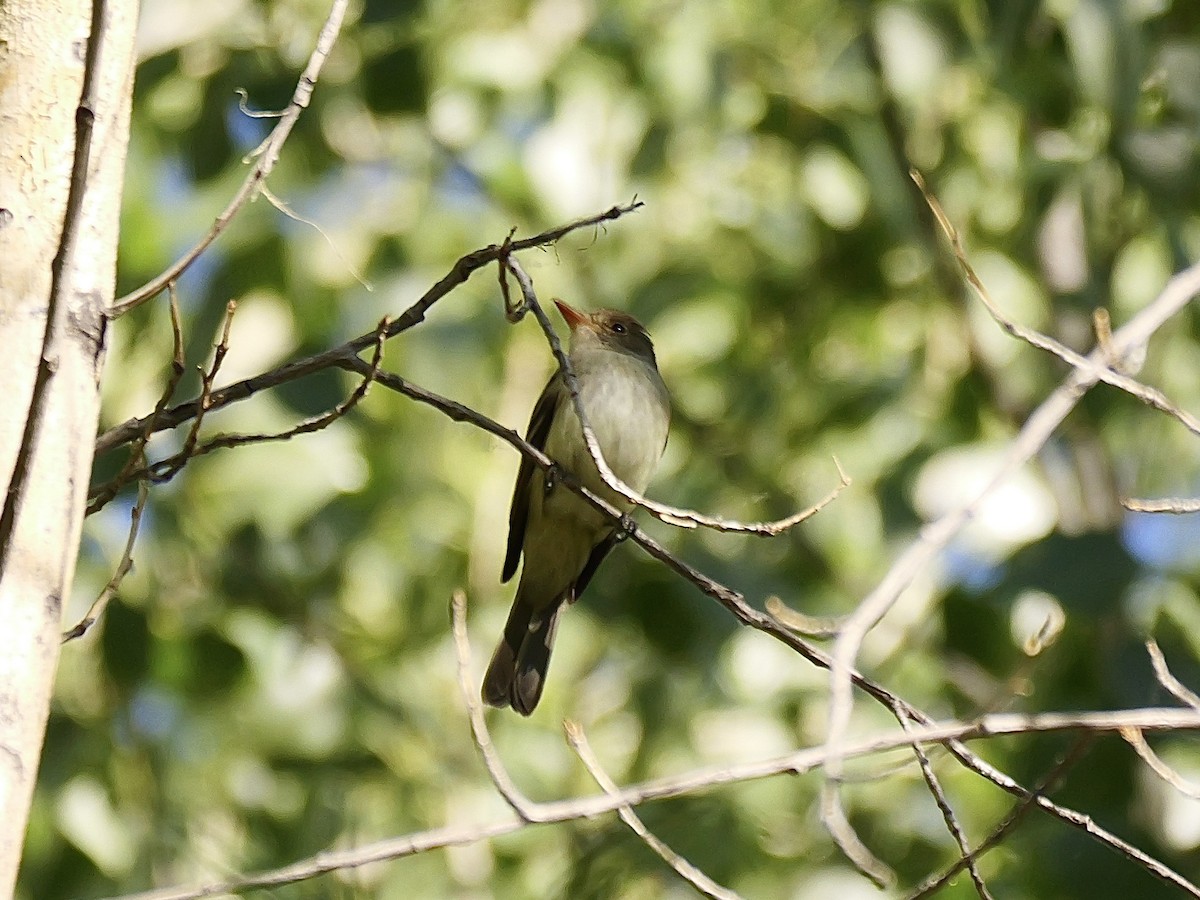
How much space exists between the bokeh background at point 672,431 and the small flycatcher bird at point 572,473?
18 centimetres

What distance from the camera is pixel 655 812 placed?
4906 millimetres

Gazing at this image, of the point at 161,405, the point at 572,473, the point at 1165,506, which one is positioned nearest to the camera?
the point at 1165,506

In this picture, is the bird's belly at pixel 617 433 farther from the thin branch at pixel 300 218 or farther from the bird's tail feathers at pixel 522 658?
the thin branch at pixel 300 218

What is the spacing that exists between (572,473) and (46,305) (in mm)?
2824

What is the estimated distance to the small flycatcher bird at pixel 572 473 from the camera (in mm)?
5055

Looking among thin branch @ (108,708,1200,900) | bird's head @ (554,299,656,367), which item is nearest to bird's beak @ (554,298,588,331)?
bird's head @ (554,299,656,367)

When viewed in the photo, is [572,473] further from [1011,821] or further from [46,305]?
[46,305]

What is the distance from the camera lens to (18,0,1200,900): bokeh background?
455 cm

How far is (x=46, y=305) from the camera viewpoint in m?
2.14

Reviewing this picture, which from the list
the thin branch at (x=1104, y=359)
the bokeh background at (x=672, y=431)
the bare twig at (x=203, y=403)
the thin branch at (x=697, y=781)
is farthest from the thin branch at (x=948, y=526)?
the bokeh background at (x=672, y=431)

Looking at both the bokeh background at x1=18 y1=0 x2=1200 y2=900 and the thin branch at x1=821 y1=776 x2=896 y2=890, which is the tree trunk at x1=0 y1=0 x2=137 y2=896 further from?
the bokeh background at x1=18 y1=0 x2=1200 y2=900

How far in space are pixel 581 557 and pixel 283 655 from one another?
1.06 meters

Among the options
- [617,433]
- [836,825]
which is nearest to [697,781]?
[836,825]

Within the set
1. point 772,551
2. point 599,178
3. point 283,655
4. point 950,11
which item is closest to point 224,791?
point 283,655
